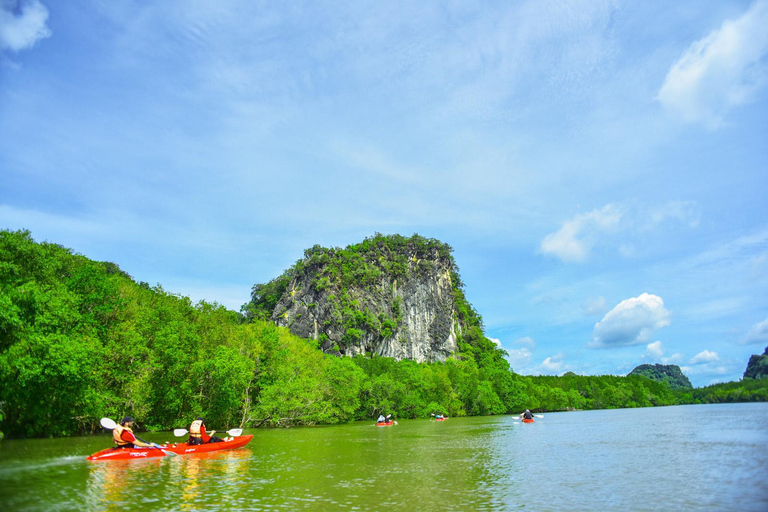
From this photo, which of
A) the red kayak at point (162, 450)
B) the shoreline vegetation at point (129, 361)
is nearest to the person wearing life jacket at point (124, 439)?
the red kayak at point (162, 450)

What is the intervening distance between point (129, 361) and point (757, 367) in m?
139

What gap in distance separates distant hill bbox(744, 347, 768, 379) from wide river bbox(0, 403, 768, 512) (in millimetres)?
111128

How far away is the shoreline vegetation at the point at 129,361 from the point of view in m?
30.4

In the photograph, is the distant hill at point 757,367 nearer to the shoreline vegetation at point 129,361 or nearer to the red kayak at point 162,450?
the shoreline vegetation at point 129,361

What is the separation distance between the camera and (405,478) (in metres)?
18.9

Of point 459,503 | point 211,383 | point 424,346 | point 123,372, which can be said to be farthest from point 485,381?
point 459,503

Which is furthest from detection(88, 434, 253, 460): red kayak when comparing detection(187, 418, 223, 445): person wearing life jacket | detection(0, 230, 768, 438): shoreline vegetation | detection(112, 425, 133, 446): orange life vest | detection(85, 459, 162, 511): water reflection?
detection(0, 230, 768, 438): shoreline vegetation

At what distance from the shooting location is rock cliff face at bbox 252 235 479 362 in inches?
5197

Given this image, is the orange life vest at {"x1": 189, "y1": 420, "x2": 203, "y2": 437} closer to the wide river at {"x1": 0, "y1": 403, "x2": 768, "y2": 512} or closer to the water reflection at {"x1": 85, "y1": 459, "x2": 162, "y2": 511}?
the wide river at {"x1": 0, "y1": 403, "x2": 768, "y2": 512}

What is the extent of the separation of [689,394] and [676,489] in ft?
558

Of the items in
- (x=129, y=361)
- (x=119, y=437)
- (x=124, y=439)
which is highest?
(x=129, y=361)

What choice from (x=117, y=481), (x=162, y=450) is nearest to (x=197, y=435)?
(x=162, y=450)

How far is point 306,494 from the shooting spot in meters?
15.9

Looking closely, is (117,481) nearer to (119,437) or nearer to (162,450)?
(119,437)
